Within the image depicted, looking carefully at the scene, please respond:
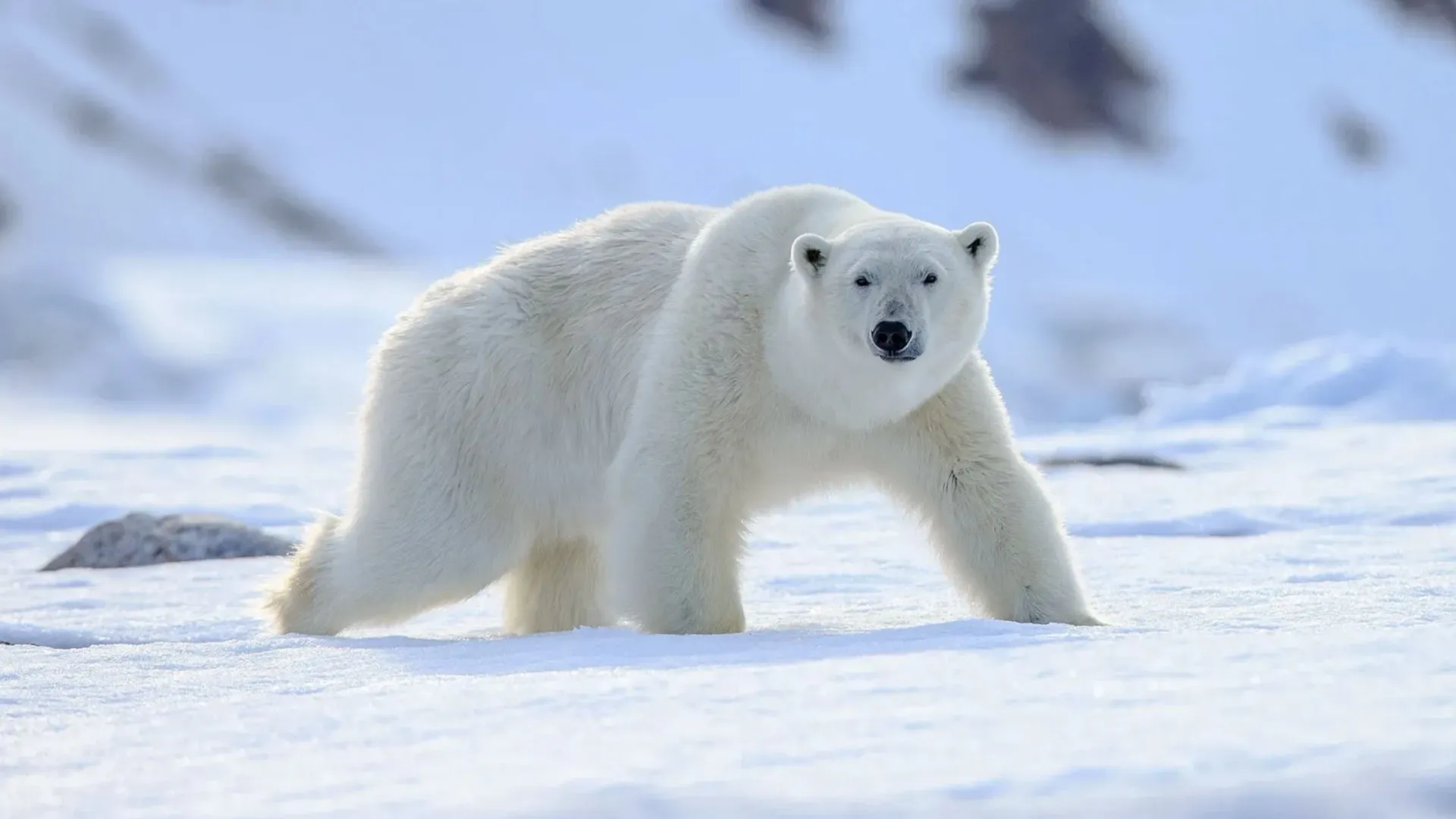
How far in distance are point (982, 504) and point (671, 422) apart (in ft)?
2.48

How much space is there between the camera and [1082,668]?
7.45 feet

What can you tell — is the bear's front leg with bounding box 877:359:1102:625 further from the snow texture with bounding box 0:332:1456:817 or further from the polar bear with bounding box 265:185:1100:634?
the snow texture with bounding box 0:332:1456:817

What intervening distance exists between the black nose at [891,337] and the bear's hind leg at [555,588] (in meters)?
1.54

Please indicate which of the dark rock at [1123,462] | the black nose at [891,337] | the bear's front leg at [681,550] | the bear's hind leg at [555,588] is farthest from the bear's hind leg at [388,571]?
the dark rock at [1123,462]

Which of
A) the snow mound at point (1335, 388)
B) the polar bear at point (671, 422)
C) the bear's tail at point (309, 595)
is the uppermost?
the snow mound at point (1335, 388)

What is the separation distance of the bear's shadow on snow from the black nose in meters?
0.58

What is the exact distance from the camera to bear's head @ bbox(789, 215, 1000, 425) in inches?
133

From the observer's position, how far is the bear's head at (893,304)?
339cm

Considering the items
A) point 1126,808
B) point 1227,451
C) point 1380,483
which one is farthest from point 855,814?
point 1227,451

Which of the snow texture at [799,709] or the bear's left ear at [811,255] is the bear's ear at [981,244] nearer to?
the bear's left ear at [811,255]

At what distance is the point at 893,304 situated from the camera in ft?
11.0

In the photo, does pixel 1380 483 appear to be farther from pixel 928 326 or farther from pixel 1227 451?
pixel 928 326

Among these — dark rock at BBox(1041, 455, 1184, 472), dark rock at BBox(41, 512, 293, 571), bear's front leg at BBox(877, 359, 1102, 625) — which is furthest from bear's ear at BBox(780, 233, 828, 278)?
dark rock at BBox(1041, 455, 1184, 472)

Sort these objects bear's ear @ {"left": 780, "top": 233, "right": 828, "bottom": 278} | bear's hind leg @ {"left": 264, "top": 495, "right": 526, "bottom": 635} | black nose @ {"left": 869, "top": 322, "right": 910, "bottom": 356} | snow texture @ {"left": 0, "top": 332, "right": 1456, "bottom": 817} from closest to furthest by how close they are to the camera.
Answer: snow texture @ {"left": 0, "top": 332, "right": 1456, "bottom": 817} → black nose @ {"left": 869, "top": 322, "right": 910, "bottom": 356} → bear's ear @ {"left": 780, "top": 233, "right": 828, "bottom": 278} → bear's hind leg @ {"left": 264, "top": 495, "right": 526, "bottom": 635}
